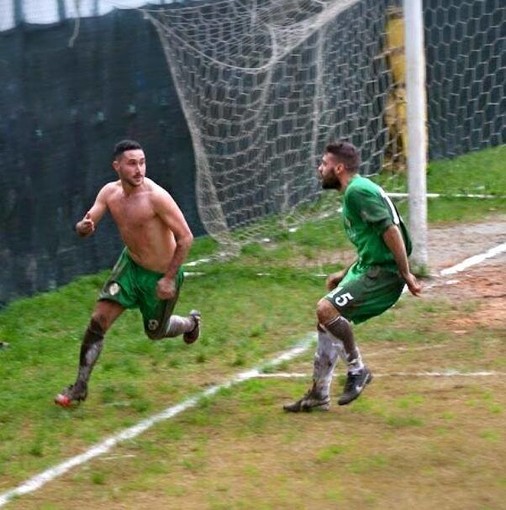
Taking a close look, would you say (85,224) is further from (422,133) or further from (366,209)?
(422,133)

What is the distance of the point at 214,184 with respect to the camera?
14148 mm

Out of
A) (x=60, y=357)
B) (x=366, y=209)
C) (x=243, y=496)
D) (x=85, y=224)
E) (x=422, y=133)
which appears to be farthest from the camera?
(x=422, y=133)

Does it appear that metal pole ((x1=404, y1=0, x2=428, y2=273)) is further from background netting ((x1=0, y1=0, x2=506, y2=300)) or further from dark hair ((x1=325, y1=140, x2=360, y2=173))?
dark hair ((x1=325, y1=140, x2=360, y2=173))

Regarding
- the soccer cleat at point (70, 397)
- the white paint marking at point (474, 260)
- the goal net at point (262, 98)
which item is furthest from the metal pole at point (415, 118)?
the soccer cleat at point (70, 397)

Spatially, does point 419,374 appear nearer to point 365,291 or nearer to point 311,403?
point 311,403

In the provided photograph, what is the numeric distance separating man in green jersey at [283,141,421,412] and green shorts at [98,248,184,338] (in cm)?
109

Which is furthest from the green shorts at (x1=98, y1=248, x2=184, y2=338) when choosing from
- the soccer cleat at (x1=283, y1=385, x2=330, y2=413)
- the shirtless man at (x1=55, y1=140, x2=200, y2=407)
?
the soccer cleat at (x1=283, y1=385, x2=330, y2=413)

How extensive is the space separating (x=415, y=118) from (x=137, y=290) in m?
3.89

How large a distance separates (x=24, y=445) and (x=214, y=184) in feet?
19.8

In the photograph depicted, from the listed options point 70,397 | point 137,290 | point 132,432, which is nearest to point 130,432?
point 132,432

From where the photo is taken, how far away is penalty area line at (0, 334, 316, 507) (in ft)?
25.3

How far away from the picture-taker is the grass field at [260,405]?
7.38 metres

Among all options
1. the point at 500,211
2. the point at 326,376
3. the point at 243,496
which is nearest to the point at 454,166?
the point at 500,211

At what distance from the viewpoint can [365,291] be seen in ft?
28.1
